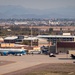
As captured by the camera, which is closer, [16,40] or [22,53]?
[22,53]

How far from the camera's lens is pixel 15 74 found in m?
42.4

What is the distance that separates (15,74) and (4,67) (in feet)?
24.1

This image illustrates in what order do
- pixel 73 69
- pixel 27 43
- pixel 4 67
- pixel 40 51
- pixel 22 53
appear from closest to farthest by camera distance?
pixel 73 69, pixel 4 67, pixel 22 53, pixel 40 51, pixel 27 43

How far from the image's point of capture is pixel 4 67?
163 ft

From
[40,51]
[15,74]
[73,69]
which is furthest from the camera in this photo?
[40,51]

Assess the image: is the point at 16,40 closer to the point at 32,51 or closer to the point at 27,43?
the point at 27,43

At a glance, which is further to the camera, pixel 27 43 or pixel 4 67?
pixel 27 43

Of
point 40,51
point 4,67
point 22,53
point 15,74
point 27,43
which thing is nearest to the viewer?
point 15,74

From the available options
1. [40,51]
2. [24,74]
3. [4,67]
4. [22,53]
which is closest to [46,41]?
[40,51]

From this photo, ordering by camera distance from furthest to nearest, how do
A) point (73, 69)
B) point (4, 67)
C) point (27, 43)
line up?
1. point (27, 43)
2. point (4, 67)
3. point (73, 69)

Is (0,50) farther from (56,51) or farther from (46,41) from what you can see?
(46,41)

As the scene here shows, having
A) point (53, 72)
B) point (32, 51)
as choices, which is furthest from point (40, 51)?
point (53, 72)

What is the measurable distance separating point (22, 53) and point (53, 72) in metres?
28.6

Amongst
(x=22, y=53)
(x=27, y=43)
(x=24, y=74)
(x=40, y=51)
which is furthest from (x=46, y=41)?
(x=24, y=74)
